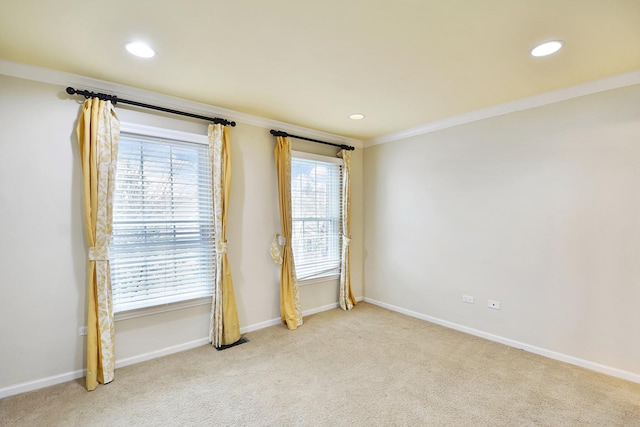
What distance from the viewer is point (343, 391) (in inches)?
93.3

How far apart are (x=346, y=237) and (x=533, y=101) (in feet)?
9.03

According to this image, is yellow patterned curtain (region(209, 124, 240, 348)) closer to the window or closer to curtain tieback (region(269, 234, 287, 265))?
curtain tieback (region(269, 234, 287, 265))

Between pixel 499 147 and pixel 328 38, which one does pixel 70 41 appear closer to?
pixel 328 38

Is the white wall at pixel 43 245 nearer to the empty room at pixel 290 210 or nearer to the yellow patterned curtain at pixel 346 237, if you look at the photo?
the empty room at pixel 290 210

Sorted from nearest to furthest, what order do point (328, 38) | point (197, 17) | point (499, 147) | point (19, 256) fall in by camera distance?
point (197, 17), point (328, 38), point (19, 256), point (499, 147)

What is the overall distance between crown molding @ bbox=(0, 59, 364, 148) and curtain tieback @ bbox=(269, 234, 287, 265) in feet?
4.62

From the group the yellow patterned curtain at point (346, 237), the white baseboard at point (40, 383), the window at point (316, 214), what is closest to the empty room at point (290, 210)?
the white baseboard at point (40, 383)

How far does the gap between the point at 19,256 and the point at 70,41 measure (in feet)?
5.52

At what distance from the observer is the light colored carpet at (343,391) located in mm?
2055

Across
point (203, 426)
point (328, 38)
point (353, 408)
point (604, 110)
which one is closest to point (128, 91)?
point (328, 38)

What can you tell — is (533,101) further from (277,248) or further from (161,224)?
(161,224)

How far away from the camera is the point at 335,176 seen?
4.46 metres

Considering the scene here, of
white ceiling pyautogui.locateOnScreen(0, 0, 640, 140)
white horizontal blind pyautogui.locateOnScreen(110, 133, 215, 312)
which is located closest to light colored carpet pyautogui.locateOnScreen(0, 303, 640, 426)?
white horizontal blind pyautogui.locateOnScreen(110, 133, 215, 312)

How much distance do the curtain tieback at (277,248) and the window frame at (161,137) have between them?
0.87m
